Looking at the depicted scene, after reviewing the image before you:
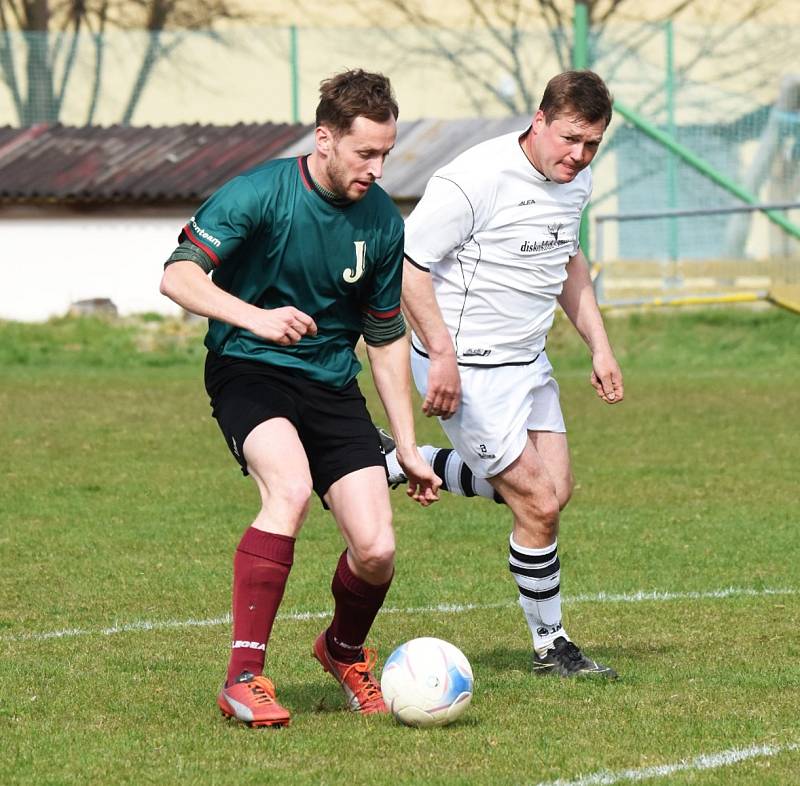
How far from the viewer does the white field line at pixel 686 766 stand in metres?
4.58

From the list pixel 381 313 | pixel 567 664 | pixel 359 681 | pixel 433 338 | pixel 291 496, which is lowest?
pixel 567 664

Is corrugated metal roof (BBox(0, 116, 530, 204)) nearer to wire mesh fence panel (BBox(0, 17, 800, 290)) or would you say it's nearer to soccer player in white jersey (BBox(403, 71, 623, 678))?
wire mesh fence panel (BBox(0, 17, 800, 290))

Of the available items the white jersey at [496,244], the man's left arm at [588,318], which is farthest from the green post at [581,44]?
the white jersey at [496,244]

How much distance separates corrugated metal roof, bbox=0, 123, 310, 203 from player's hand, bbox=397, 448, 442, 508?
65.8 ft

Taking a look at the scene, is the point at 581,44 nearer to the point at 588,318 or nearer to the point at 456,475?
the point at 456,475

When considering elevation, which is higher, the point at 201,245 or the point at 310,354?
the point at 201,245

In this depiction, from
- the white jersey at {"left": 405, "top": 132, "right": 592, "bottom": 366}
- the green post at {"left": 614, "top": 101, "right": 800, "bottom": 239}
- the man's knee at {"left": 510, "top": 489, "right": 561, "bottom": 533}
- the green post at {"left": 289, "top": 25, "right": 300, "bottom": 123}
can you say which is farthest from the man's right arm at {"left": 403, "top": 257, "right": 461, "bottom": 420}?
the green post at {"left": 289, "top": 25, "right": 300, "bottom": 123}

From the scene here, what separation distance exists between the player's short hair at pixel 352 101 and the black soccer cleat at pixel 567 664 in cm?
222

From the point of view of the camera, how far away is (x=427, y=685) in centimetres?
529

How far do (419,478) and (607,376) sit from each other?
121 centimetres

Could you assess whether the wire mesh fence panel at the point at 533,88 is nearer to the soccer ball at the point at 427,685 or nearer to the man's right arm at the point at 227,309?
the soccer ball at the point at 427,685

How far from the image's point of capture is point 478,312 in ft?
21.1

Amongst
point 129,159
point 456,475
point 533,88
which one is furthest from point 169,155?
point 456,475

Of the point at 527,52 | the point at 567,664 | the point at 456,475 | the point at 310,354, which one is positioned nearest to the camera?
the point at 310,354
